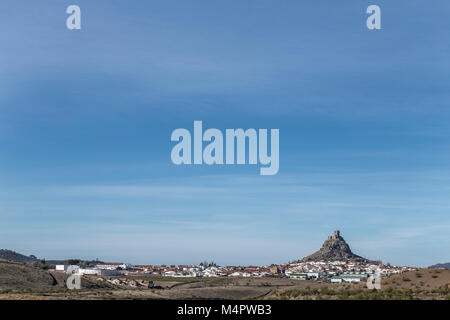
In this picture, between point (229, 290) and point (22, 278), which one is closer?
point (229, 290)

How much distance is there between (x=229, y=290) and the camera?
10550 cm

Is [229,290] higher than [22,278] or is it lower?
lower

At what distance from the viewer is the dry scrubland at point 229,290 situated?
58.3 m

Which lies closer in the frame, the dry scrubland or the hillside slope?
the dry scrubland

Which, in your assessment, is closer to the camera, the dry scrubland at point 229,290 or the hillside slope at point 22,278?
the dry scrubland at point 229,290

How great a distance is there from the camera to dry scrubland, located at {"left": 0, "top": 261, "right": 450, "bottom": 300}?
2297 inches
